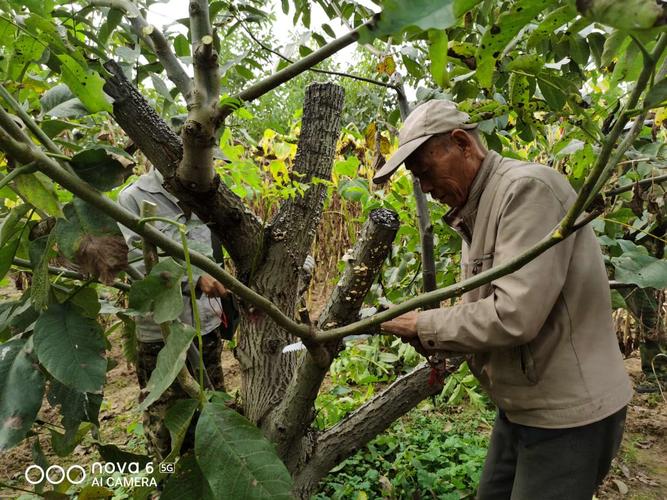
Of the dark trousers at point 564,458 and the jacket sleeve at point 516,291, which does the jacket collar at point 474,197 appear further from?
the dark trousers at point 564,458

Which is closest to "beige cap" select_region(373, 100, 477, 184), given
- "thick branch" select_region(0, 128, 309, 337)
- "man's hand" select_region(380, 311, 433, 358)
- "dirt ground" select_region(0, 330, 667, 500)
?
"man's hand" select_region(380, 311, 433, 358)

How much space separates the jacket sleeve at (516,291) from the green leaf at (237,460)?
2.62 feet

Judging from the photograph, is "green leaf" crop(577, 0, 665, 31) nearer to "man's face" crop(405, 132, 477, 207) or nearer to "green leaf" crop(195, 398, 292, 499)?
"green leaf" crop(195, 398, 292, 499)

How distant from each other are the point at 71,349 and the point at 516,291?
1016mm

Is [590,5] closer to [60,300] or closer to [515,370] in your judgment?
[60,300]

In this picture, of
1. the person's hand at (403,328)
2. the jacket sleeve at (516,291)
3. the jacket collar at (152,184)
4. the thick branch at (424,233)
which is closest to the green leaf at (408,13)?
the jacket sleeve at (516,291)

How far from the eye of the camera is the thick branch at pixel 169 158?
116 cm

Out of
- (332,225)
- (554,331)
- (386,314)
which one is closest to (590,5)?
(386,314)

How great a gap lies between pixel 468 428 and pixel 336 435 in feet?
6.28

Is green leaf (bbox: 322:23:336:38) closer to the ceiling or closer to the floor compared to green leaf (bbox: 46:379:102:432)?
closer to the ceiling

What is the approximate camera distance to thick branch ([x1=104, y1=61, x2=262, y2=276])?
1.16 metres

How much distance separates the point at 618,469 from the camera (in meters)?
2.95

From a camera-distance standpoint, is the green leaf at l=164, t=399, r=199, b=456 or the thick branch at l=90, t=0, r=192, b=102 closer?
the green leaf at l=164, t=399, r=199, b=456

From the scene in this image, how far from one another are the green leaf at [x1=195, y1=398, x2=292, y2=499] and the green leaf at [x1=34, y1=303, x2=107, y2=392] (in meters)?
0.18
